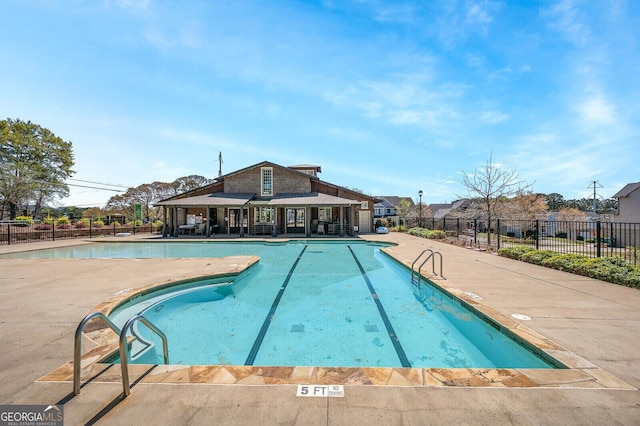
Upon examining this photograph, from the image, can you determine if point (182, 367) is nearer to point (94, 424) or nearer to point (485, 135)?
point (94, 424)

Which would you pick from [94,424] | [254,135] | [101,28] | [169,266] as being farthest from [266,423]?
[254,135]

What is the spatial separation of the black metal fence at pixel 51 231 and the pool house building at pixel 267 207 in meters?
4.70

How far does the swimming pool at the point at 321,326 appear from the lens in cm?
389

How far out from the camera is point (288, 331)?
4.86m

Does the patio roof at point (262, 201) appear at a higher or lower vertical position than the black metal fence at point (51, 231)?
higher

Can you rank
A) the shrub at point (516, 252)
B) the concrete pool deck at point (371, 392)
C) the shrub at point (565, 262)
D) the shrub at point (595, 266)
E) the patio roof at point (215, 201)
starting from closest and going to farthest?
the concrete pool deck at point (371, 392) → the shrub at point (595, 266) → the shrub at point (565, 262) → the shrub at point (516, 252) → the patio roof at point (215, 201)

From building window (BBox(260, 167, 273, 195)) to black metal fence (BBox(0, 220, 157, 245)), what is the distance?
36.9 ft

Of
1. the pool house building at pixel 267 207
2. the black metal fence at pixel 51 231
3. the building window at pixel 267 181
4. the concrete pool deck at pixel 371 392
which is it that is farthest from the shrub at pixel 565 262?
the black metal fence at pixel 51 231

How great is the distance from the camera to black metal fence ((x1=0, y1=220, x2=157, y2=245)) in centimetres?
1697

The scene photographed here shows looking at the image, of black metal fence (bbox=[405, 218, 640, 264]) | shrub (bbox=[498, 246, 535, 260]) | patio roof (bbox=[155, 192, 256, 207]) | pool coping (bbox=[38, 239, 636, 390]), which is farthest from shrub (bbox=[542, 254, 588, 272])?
patio roof (bbox=[155, 192, 256, 207])

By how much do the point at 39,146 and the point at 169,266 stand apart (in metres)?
37.4

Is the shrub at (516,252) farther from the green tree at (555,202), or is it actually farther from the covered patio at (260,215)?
the green tree at (555,202)

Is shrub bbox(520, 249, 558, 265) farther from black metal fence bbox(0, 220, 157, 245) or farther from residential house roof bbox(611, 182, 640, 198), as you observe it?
black metal fence bbox(0, 220, 157, 245)

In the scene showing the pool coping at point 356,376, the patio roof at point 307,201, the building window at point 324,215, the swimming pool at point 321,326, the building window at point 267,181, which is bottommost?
the swimming pool at point 321,326
